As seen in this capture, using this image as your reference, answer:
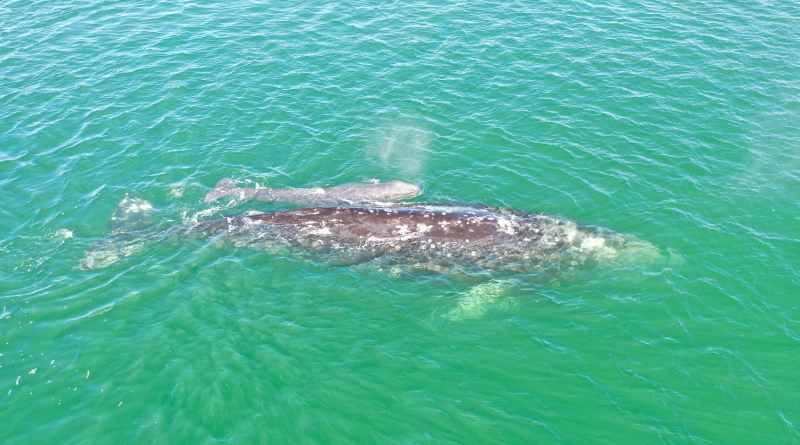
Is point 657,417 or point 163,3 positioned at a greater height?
point 163,3

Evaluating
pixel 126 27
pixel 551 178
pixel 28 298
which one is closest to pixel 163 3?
pixel 126 27

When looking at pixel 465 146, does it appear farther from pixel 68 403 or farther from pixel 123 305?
pixel 68 403

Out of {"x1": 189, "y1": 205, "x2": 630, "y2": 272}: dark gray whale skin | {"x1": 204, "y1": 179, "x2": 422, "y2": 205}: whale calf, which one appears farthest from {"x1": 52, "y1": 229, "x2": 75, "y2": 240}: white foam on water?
{"x1": 204, "y1": 179, "x2": 422, "y2": 205}: whale calf

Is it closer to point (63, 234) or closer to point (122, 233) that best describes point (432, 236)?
point (122, 233)

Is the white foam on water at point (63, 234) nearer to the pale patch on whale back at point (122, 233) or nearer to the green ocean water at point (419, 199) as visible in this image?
the green ocean water at point (419, 199)

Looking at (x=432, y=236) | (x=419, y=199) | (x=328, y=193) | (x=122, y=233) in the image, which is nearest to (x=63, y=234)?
(x=122, y=233)
